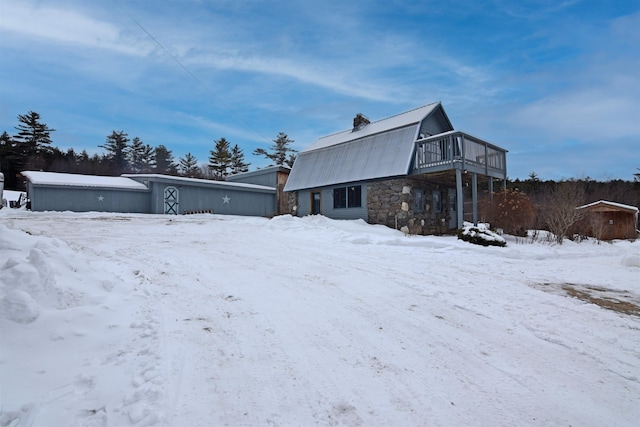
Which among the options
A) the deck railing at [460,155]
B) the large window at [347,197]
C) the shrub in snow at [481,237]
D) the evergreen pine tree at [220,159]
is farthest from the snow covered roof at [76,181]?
the evergreen pine tree at [220,159]

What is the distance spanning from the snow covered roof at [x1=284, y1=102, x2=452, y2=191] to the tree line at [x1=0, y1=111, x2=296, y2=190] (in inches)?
838

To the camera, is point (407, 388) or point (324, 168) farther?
point (324, 168)

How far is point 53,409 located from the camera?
179cm

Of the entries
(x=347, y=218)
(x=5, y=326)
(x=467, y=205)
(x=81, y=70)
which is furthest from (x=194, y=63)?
(x=467, y=205)

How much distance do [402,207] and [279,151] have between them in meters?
29.5

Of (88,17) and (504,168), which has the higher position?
(88,17)

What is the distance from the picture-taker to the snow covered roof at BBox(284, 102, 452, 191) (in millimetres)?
14530

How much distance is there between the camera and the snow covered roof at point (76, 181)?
58.5ft

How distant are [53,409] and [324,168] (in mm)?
16764

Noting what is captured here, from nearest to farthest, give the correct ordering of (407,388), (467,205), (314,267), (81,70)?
1. (407,388)
2. (314,267)
3. (81,70)
4. (467,205)

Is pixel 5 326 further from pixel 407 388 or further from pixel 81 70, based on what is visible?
pixel 81 70

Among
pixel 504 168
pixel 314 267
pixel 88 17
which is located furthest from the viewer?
pixel 504 168

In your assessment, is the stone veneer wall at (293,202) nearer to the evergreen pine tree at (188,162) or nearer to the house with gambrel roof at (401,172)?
Result: the house with gambrel roof at (401,172)

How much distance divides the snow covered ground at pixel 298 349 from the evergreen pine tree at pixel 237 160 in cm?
4039
